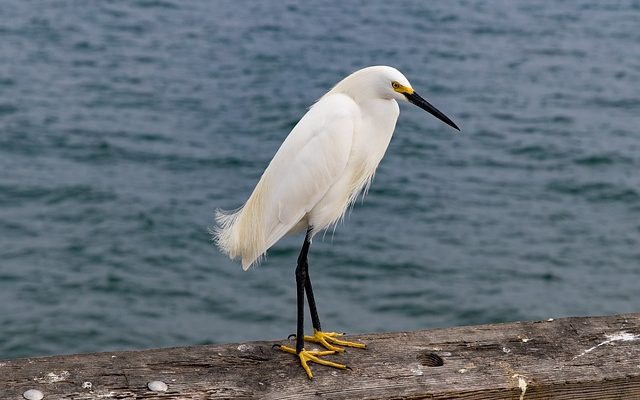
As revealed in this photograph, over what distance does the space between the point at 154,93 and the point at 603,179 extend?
4.73m

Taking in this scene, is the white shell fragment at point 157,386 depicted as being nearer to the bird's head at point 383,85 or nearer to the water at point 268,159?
the bird's head at point 383,85

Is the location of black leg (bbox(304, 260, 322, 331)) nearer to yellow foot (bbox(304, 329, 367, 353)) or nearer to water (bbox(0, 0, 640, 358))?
yellow foot (bbox(304, 329, 367, 353))

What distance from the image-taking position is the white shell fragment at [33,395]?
86.7 inches

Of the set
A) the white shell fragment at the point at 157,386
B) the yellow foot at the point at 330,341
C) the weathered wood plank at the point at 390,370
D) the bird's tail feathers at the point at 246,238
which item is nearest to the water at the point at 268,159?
the bird's tail feathers at the point at 246,238

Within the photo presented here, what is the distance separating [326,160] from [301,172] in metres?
0.09

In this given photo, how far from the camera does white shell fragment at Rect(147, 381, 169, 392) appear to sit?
7.49 feet

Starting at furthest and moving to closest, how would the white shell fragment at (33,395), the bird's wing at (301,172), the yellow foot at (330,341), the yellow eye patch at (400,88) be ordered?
the bird's wing at (301,172), the yellow eye patch at (400,88), the yellow foot at (330,341), the white shell fragment at (33,395)

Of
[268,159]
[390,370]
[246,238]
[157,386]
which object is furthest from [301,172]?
[268,159]

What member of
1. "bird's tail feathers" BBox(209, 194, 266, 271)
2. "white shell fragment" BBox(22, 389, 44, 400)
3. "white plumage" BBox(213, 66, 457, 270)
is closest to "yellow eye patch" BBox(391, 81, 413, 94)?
"white plumage" BBox(213, 66, 457, 270)

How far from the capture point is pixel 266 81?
10875mm

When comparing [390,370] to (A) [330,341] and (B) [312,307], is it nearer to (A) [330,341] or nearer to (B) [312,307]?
(A) [330,341]

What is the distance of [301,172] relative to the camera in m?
3.08

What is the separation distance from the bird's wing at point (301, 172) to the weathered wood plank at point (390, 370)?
61 centimetres

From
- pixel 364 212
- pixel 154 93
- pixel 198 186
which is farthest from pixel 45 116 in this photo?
pixel 364 212
